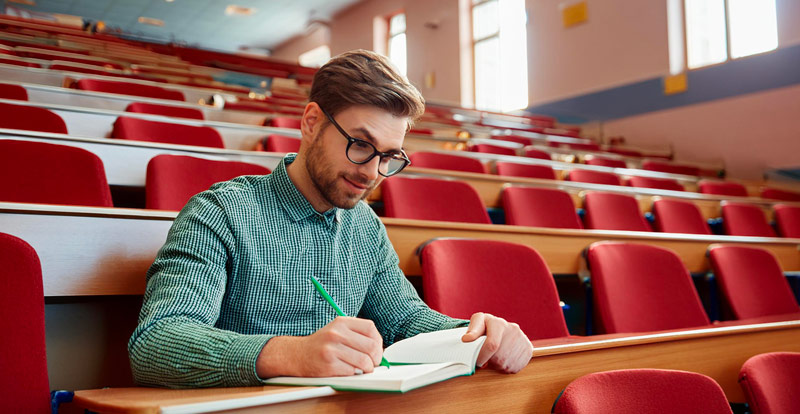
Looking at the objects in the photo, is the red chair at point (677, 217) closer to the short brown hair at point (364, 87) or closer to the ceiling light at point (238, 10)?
the short brown hair at point (364, 87)

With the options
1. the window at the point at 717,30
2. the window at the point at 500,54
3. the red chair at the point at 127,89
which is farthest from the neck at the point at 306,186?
the window at the point at 500,54

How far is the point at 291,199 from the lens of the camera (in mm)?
572

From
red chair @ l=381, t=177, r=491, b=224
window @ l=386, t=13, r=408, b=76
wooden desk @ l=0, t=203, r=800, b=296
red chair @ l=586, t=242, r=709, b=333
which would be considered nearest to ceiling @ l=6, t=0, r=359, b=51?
window @ l=386, t=13, r=408, b=76

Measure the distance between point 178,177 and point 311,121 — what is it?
30cm

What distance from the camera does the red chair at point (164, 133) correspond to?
113 cm

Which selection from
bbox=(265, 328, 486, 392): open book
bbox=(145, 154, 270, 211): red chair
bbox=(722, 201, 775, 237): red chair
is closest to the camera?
bbox=(265, 328, 486, 392): open book

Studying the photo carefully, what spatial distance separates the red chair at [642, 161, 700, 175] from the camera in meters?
2.54

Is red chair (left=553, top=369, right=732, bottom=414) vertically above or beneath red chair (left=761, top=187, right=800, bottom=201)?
beneath

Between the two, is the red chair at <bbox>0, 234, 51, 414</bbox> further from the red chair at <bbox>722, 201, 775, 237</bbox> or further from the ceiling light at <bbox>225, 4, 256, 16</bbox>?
the ceiling light at <bbox>225, 4, 256, 16</bbox>

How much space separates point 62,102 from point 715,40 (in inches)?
119

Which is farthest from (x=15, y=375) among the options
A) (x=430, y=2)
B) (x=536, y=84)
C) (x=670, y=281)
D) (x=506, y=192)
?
(x=430, y=2)

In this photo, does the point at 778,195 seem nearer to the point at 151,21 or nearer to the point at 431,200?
the point at 431,200

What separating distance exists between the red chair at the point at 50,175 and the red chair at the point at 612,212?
2.99 feet

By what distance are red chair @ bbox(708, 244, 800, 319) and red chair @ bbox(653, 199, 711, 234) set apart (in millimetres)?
334
